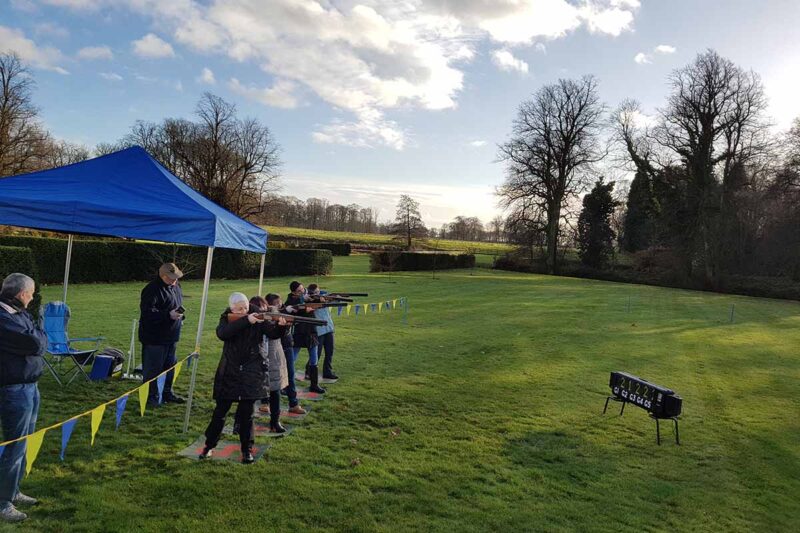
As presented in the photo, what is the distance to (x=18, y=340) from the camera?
11.9ft

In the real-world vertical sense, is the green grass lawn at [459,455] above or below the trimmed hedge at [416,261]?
below

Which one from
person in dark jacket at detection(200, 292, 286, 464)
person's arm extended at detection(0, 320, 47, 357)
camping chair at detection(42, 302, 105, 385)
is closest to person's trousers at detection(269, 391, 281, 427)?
person in dark jacket at detection(200, 292, 286, 464)

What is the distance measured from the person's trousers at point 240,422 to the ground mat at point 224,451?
18cm

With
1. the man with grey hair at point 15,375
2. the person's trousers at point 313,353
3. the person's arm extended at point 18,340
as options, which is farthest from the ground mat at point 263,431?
the person's arm extended at point 18,340

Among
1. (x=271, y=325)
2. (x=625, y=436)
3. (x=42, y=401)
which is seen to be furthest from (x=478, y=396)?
(x=42, y=401)

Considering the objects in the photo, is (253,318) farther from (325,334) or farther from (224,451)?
(325,334)

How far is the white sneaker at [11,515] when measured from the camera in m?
3.71

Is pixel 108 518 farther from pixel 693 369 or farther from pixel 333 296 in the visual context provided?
pixel 693 369

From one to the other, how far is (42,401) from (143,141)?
5935 centimetres

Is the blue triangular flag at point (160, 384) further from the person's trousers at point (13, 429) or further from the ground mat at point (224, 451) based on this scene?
the person's trousers at point (13, 429)

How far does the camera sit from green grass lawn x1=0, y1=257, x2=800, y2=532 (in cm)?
427

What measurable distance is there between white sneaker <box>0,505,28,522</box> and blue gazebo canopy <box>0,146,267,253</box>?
3.07m

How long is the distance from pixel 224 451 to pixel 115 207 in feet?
11.0

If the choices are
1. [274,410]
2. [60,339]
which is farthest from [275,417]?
[60,339]
